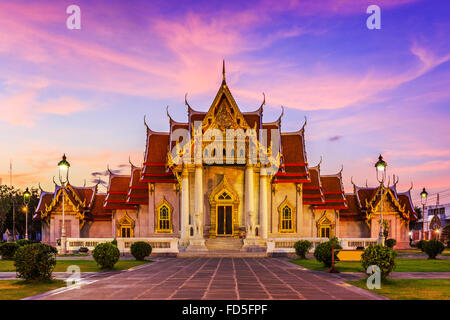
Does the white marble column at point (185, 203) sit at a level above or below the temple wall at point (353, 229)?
above

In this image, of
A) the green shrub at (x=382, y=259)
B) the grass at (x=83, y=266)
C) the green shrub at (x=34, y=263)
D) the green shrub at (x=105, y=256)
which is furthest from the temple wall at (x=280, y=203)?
the green shrub at (x=34, y=263)

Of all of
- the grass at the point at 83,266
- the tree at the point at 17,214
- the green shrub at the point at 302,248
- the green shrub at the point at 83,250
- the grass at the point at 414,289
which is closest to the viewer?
the grass at the point at 414,289

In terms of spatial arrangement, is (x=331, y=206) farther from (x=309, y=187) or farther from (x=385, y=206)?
(x=385, y=206)

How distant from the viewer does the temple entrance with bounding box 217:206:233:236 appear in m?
40.2

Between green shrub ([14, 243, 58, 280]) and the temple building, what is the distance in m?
17.9

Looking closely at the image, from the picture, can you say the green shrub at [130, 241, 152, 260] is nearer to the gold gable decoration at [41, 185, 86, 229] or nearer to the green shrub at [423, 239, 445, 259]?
the green shrub at [423, 239, 445, 259]

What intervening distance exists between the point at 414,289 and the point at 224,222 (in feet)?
84.1

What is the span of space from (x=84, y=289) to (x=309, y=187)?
31639mm

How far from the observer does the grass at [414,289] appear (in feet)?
45.1

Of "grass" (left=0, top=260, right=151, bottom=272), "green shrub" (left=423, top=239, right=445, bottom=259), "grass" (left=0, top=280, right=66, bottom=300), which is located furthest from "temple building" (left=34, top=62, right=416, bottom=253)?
"grass" (left=0, top=280, right=66, bottom=300)

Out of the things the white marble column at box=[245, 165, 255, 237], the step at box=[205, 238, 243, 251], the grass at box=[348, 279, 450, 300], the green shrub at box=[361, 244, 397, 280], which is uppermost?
the white marble column at box=[245, 165, 255, 237]

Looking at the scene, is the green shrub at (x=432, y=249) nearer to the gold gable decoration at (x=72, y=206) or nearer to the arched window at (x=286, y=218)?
the arched window at (x=286, y=218)

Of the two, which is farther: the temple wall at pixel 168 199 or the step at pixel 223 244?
the temple wall at pixel 168 199

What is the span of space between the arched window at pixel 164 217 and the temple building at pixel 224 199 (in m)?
0.09
